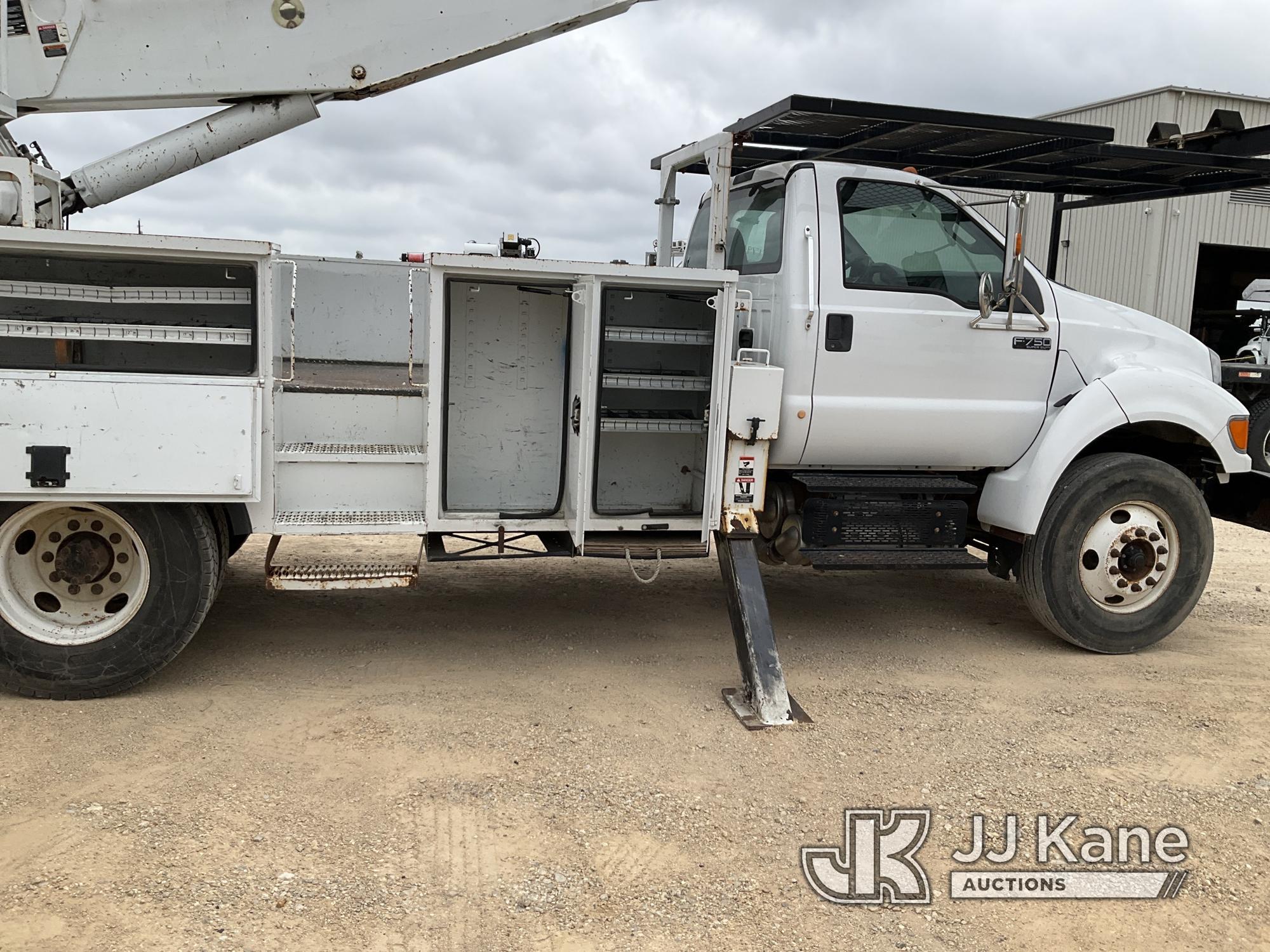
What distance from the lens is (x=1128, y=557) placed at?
5.93 metres

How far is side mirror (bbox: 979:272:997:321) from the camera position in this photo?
5.35 m

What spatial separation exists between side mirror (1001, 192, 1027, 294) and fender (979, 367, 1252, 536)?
845mm

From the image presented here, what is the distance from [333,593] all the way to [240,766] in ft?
8.92

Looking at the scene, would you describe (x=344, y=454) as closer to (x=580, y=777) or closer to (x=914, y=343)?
(x=580, y=777)

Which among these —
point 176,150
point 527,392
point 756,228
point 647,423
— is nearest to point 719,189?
point 756,228

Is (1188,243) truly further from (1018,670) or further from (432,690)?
(432,690)

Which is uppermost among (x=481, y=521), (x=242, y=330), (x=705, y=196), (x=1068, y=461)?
(x=705, y=196)

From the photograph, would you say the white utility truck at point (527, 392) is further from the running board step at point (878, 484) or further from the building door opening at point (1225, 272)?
the building door opening at point (1225, 272)

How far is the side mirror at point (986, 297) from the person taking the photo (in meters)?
5.35

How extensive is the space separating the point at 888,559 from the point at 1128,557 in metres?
1.49

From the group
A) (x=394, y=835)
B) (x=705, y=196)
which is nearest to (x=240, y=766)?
(x=394, y=835)

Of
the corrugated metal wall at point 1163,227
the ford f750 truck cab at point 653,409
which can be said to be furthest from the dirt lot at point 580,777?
the corrugated metal wall at point 1163,227

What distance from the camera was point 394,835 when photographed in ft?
12.0

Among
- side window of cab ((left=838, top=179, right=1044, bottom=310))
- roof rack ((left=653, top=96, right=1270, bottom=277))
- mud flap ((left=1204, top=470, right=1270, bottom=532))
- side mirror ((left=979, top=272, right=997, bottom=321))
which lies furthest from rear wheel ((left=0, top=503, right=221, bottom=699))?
mud flap ((left=1204, top=470, right=1270, bottom=532))
